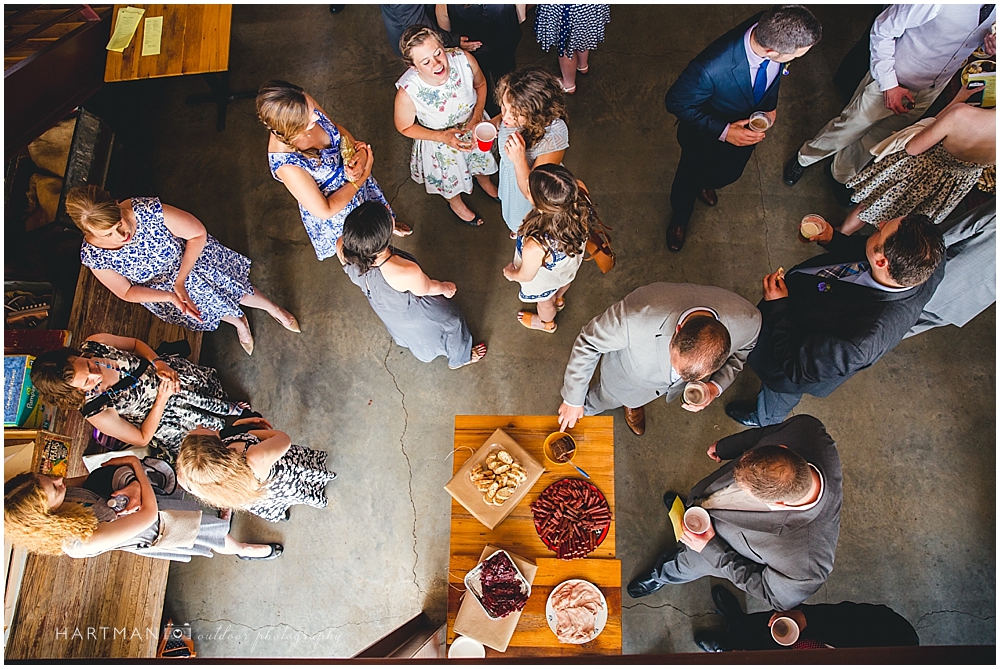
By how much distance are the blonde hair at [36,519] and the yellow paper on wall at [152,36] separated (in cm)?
304

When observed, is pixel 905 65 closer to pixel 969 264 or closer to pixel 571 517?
pixel 969 264

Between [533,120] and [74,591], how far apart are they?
363 centimetres

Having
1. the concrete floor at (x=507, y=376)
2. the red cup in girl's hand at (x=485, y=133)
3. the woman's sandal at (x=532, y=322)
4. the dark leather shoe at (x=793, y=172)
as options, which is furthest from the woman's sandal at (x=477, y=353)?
the dark leather shoe at (x=793, y=172)

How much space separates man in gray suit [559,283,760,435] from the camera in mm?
2314

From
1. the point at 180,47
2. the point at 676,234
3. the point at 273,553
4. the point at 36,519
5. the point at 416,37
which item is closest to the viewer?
the point at 36,519

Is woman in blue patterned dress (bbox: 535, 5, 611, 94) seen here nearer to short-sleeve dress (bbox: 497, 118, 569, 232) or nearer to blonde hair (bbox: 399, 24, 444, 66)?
short-sleeve dress (bbox: 497, 118, 569, 232)

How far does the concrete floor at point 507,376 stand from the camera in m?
3.63

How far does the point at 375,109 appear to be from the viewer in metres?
4.79

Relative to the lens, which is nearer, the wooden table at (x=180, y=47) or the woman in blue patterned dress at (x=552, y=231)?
the woman in blue patterned dress at (x=552, y=231)

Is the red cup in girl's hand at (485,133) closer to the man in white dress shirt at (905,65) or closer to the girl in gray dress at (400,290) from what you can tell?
the girl in gray dress at (400,290)

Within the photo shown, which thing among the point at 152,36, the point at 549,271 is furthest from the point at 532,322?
the point at 152,36

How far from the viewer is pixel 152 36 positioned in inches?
155

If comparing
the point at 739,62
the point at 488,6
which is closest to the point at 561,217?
the point at 739,62

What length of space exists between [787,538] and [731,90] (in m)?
2.38
